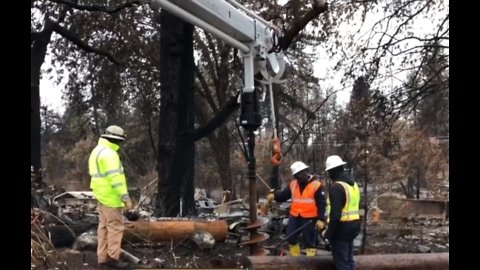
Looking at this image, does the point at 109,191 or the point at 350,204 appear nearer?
the point at 350,204

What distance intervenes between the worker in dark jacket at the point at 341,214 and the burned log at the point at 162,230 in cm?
327

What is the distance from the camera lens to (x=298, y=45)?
72.3ft

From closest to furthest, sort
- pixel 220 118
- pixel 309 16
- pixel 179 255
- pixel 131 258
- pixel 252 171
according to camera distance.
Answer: pixel 252 171, pixel 131 258, pixel 179 255, pixel 309 16, pixel 220 118

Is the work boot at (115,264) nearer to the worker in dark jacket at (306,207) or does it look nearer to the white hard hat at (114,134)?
the white hard hat at (114,134)

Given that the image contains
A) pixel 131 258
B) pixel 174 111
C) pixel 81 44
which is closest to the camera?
pixel 131 258

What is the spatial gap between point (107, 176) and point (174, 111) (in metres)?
6.01

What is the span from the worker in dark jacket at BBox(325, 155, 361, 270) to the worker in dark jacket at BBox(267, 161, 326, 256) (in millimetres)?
1215

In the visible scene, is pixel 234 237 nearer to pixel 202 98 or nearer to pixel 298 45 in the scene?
pixel 298 45

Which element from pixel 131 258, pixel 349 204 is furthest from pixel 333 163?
pixel 131 258

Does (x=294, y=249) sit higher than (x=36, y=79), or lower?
lower

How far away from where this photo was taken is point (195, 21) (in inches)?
285

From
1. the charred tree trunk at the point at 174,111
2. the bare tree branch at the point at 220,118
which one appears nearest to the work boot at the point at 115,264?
the charred tree trunk at the point at 174,111

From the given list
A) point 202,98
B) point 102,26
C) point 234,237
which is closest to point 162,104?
point 234,237

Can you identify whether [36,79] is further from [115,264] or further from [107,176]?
[115,264]
